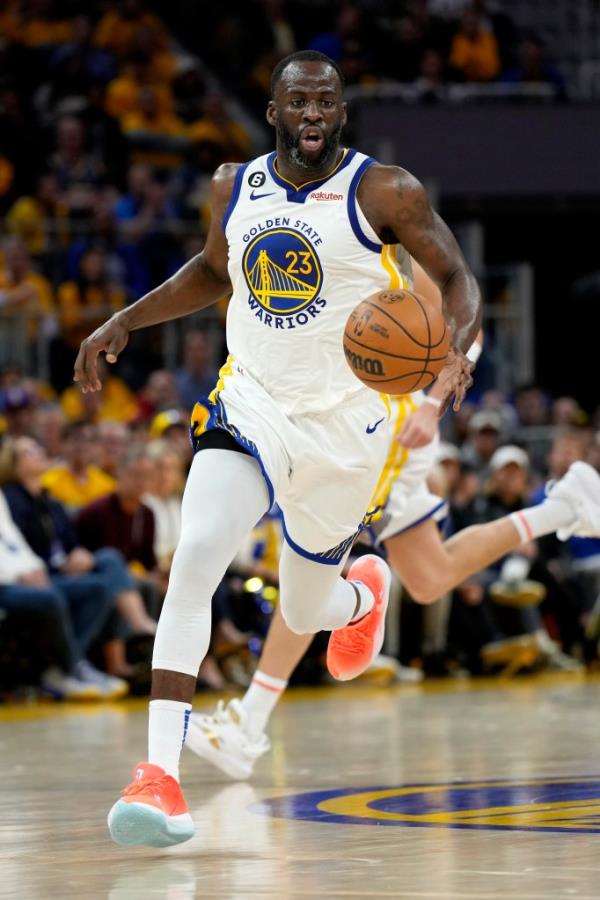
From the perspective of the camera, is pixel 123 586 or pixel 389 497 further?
pixel 123 586

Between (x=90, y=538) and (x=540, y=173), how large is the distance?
340 inches

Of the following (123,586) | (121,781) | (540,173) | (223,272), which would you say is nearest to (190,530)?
(223,272)

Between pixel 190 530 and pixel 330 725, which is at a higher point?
pixel 190 530

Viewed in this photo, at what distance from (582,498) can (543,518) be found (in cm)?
20

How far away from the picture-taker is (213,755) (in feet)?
22.4

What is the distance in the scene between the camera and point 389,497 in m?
7.13

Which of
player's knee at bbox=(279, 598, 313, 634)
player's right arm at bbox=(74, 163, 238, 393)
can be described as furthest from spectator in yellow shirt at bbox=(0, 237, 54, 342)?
player's knee at bbox=(279, 598, 313, 634)

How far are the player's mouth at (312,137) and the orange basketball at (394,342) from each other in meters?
0.57

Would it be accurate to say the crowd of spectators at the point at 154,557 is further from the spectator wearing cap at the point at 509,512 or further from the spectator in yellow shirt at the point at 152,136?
the spectator in yellow shirt at the point at 152,136

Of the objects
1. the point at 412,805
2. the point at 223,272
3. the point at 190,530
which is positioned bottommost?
the point at 412,805

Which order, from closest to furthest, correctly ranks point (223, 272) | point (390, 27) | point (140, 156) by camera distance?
point (223, 272)
point (140, 156)
point (390, 27)

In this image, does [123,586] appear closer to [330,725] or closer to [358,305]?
[330,725]

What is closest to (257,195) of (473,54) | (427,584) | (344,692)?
(427,584)

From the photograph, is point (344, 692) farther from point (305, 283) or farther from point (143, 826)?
point (143, 826)
